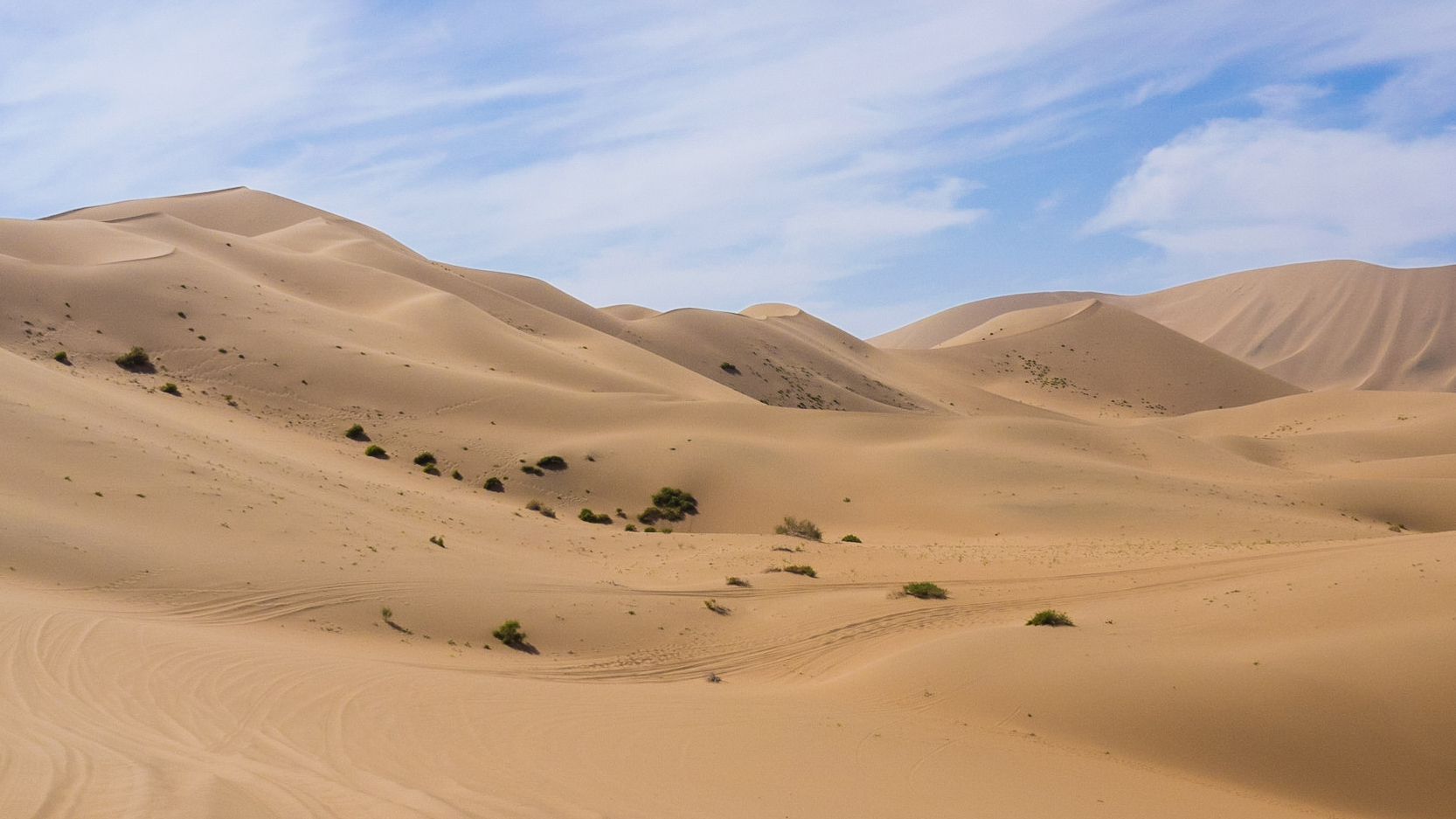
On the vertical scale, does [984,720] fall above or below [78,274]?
below

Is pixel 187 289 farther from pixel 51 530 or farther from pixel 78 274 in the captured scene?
pixel 51 530

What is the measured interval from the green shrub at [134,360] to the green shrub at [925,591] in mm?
28599

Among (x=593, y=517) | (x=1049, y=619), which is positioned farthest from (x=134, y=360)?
(x=1049, y=619)

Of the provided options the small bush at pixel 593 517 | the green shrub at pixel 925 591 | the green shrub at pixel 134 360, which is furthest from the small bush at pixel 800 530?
the green shrub at pixel 134 360

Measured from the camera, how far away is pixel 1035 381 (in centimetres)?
8819

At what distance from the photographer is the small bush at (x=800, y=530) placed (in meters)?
27.8

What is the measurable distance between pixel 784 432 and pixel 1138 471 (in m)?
13.1

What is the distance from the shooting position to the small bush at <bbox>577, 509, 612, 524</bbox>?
2995 cm

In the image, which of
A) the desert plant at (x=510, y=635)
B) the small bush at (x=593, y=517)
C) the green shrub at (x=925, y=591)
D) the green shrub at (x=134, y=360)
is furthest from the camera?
the green shrub at (x=134, y=360)

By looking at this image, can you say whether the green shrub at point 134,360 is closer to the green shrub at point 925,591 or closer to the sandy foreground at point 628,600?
the sandy foreground at point 628,600

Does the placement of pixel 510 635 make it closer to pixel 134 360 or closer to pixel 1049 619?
pixel 1049 619

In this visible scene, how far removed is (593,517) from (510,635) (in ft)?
47.7

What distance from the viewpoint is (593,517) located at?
3005 centimetres

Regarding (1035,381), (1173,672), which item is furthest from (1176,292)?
(1173,672)
